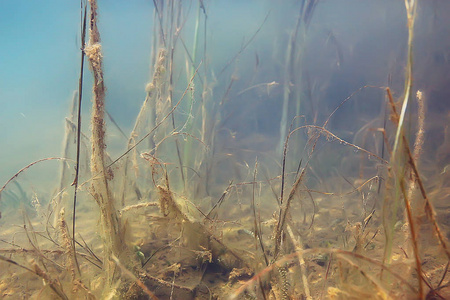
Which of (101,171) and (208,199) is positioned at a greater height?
(101,171)

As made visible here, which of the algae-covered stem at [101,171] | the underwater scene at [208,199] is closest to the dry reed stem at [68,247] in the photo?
the underwater scene at [208,199]

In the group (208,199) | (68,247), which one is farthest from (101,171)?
(208,199)

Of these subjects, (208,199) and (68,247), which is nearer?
(68,247)

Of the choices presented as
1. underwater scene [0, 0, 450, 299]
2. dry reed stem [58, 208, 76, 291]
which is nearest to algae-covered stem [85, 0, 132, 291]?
underwater scene [0, 0, 450, 299]

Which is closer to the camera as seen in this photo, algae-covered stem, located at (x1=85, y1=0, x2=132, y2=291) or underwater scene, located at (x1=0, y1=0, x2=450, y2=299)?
underwater scene, located at (x1=0, y1=0, x2=450, y2=299)

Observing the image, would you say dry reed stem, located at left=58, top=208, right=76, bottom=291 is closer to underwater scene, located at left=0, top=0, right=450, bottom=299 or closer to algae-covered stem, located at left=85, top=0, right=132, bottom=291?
underwater scene, located at left=0, top=0, right=450, bottom=299

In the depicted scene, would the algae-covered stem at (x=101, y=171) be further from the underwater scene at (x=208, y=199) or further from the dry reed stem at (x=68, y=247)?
the dry reed stem at (x=68, y=247)

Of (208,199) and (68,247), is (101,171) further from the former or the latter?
(208,199)

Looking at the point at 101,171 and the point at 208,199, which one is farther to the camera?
the point at 208,199

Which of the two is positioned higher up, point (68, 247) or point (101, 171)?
point (101, 171)

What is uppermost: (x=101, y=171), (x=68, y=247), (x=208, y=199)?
(x=101, y=171)

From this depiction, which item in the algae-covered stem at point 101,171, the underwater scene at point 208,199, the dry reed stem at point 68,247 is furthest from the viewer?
the dry reed stem at point 68,247
